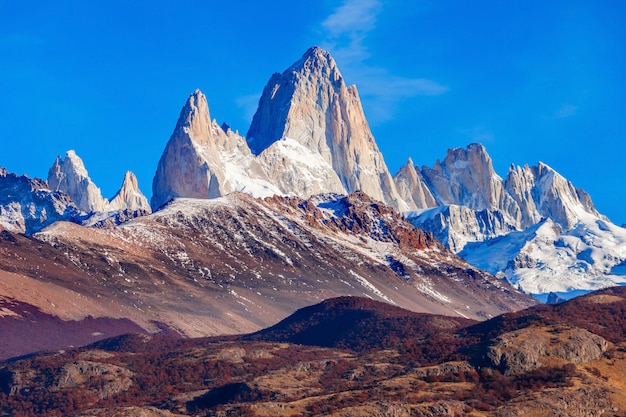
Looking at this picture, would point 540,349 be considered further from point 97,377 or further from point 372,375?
point 97,377

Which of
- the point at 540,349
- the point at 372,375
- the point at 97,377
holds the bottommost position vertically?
the point at 97,377

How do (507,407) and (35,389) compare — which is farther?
(35,389)

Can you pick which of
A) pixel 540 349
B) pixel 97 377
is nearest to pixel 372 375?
pixel 540 349

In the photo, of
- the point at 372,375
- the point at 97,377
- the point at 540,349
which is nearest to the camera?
the point at 540,349

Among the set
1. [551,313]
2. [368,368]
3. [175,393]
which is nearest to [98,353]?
[175,393]

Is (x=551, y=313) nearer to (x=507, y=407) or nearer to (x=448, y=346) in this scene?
(x=448, y=346)

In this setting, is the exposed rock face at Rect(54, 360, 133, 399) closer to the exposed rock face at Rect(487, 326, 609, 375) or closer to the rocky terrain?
the rocky terrain

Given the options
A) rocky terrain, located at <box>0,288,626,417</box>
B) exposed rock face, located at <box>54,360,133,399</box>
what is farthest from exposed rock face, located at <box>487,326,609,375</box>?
exposed rock face, located at <box>54,360,133,399</box>

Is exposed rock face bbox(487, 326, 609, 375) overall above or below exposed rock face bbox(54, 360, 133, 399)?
above
